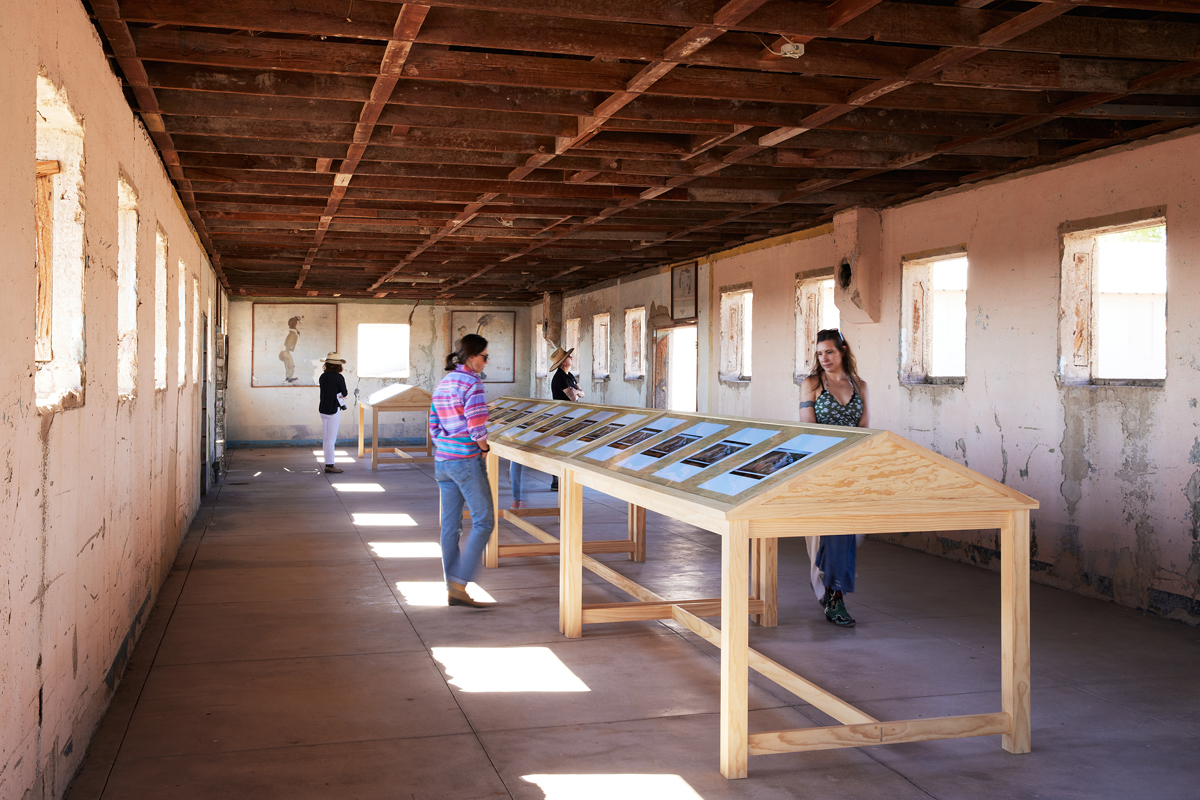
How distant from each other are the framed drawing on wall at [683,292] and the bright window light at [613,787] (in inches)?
393

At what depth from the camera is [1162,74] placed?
5074mm

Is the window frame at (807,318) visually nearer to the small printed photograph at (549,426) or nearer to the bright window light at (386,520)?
the small printed photograph at (549,426)

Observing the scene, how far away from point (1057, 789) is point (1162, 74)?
3.62 metres

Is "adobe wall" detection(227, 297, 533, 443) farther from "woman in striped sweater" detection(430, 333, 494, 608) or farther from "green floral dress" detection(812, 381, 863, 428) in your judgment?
"green floral dress" detection(812, 381, 863, 428)

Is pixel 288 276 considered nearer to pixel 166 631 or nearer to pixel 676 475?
pixel 166 631

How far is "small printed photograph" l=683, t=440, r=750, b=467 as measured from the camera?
420 cm

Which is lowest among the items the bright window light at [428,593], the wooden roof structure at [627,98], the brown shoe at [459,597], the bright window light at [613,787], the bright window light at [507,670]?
the bright window light at [428,593]

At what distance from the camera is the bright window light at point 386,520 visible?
9391 mm

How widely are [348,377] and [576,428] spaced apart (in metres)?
14.9

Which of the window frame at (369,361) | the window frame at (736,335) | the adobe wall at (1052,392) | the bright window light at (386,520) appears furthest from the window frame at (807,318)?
the window frame at (369,361)

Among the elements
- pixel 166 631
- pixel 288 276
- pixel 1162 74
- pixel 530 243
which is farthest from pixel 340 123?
pixel 288 276

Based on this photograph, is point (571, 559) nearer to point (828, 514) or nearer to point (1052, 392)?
point (828, 514)

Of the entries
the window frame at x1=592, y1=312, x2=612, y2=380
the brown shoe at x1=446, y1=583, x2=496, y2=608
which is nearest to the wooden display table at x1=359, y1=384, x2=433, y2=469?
the window frame at x1=592, y1=312, x2=612, y2=380

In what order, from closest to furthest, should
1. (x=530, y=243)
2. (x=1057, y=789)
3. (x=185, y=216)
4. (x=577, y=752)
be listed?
1. (x=1057, y=789)
2. (x=577, y=752)
3. (x=185, y=216)
4. (x=530, y=243)
